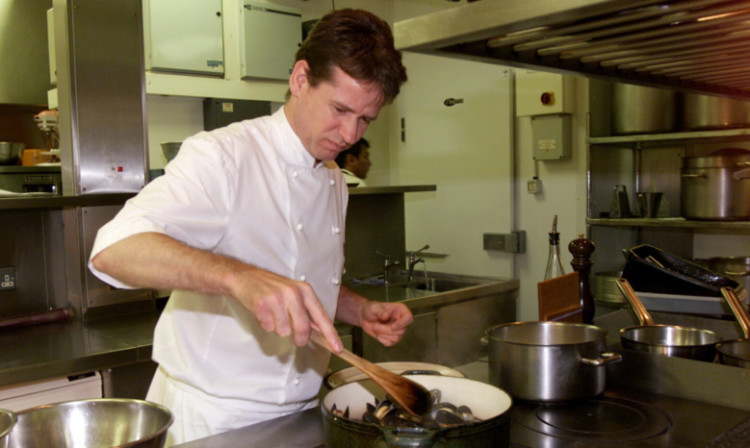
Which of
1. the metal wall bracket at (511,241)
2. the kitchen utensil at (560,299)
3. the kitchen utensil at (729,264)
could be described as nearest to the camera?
the kitchen utensil at (560,299)

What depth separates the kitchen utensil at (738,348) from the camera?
1.45 meters

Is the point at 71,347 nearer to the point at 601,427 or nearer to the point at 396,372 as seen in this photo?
the point at 396,372

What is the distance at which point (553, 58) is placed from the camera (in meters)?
1.41

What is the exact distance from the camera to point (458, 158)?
4969 millimetres

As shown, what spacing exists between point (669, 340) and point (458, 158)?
3.33 m

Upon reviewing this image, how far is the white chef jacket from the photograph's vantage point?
1.45 m

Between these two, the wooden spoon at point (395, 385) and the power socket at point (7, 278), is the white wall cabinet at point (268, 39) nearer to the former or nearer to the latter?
the power socket at point (7, 278)

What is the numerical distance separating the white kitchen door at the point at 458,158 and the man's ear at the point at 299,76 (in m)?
3.18

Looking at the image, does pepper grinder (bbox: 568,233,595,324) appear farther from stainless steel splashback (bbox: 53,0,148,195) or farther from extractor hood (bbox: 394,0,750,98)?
stainless steel splashback (bbox: 53,0,148,195)

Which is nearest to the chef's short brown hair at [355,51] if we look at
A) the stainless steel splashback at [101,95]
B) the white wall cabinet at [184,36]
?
the stainless steel splashback at [101,95]

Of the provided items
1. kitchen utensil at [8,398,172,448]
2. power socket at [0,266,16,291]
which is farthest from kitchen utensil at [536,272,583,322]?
power socket at [0,266,16,291]

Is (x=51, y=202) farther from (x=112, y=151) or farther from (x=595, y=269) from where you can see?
(x=595, y=269)

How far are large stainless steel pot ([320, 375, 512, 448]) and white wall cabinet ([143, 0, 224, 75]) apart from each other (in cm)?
350

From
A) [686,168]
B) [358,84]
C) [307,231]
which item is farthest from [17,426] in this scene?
[686,168]
